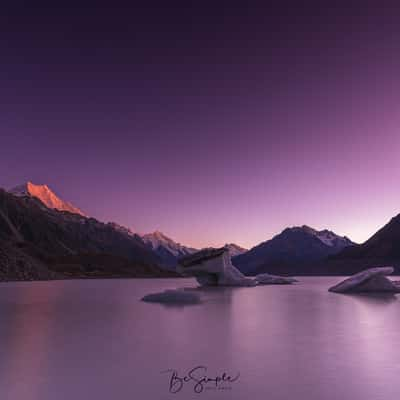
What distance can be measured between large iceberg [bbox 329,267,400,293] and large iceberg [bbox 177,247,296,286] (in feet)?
49.2

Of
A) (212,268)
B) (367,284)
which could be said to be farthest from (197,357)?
(212,268)

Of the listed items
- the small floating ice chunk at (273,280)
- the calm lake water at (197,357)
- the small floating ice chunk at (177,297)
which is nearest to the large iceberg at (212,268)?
the small floating ice chunk at (273,280)

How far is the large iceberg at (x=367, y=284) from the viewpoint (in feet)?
120

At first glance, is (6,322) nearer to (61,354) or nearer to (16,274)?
(61,354)

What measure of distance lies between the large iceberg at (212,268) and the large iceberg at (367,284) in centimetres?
1499

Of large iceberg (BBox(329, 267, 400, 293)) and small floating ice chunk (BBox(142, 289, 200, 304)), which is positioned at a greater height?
large iceberg (BBox(329, 267, 400, 293))

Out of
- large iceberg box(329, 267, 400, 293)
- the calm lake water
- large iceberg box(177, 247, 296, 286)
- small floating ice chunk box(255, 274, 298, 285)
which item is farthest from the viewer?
small floating ice chunk box(255, 274, 298, 285)

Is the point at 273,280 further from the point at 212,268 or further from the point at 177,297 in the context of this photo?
the point at 177,297

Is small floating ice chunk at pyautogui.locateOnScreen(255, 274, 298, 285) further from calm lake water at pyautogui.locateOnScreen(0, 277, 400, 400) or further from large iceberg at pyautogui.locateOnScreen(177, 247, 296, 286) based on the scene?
calm lake water at pyautogui.locateOnScreen(0, 277, 400, 400)

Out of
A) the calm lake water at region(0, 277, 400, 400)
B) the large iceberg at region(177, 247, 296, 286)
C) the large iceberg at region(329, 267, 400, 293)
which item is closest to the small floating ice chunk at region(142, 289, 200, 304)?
the calm lake water at region(0, 277, 400, 400)

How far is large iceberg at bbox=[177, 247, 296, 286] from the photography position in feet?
158

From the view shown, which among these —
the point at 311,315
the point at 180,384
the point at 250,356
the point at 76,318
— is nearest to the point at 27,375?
the point at 180,384

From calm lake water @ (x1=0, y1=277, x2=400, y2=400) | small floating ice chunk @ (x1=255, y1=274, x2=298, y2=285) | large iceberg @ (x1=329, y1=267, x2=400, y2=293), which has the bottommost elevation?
calm lake water @ (x1=0, y1=277, x2=400, y2=400)

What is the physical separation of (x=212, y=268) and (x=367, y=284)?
18.6 meters
